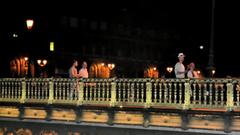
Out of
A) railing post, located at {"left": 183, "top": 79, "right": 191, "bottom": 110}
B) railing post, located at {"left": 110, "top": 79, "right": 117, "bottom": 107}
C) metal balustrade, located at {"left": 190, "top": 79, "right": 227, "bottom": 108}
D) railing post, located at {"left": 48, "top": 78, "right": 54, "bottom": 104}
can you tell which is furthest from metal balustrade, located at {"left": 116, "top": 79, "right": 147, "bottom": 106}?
railing post, located at {"left": 48, "top": 78, "right": 54, "bottom": 104}

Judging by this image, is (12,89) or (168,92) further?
(12,89)

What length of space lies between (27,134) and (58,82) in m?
2.70

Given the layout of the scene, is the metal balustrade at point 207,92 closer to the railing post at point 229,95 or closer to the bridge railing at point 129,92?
the bridge railing at point 129,92

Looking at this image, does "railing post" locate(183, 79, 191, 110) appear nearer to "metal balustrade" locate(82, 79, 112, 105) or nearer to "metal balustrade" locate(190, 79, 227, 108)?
"metal balustrade" locate(190, 79, 227, 108)

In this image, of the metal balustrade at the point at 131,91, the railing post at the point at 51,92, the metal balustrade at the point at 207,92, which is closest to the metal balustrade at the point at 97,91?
the metal balustrade at the point at 131,91

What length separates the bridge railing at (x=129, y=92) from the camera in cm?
1872

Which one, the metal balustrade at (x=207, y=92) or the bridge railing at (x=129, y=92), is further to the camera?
the bridge railing at (x=129, y=92)

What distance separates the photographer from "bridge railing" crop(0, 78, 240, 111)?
61.4ft

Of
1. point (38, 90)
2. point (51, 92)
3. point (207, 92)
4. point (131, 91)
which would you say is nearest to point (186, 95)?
point (207, 92)

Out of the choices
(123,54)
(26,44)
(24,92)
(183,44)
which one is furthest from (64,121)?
(183,44)

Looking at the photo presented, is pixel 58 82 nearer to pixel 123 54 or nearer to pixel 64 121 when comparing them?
pixel 64 121

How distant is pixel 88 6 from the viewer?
57.9 metres

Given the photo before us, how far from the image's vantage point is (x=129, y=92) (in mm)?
20766

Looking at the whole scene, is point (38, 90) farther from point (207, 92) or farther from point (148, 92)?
point (207, 92)
